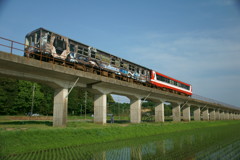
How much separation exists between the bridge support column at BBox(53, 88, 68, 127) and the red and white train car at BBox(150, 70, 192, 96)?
17.1m

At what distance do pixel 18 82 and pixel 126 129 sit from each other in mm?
43328

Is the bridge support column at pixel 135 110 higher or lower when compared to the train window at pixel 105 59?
lower

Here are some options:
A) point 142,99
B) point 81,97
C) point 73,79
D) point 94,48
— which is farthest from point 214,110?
point 73,79

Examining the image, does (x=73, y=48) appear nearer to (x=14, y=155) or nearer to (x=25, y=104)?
(x=14, y=155)

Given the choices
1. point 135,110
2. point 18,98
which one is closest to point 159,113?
point 135,110

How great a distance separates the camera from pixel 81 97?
63500 mm

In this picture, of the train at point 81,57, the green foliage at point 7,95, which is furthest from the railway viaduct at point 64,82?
the green foliage at point 7,95

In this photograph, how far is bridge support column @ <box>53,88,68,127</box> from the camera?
16.1 metres

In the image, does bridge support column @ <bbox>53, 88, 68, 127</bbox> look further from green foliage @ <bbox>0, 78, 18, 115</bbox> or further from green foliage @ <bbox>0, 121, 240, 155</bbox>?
green foliage @ <bbox>0, 78, 18, 115</bbox>

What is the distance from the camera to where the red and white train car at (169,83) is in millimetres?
31334

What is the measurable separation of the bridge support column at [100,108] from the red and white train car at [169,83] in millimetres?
12192

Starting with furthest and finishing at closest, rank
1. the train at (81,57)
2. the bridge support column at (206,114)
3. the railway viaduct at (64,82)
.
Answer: the bridge support column at (206,114) → the train at (81,57) → the railway viaduct at (64,82)

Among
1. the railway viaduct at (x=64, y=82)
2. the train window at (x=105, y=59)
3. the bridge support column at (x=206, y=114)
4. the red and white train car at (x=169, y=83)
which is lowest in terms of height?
the bridge support column at (x=206, y=114)

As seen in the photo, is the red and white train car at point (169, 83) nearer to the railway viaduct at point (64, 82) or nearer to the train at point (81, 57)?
the train at point (81, 57)
